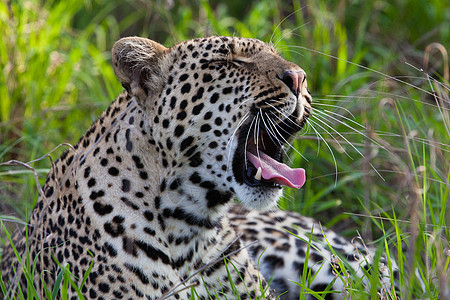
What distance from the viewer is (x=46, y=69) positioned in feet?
21.6

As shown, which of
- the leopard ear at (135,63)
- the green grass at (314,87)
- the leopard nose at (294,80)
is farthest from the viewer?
the green grass at (314,87)

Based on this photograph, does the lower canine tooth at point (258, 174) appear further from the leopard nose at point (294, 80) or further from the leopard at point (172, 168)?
the leopard nose at point (294, 80)

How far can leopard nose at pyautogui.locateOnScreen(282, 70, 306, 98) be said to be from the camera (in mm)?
3611

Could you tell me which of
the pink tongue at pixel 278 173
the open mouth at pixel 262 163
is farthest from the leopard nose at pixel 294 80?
the pink tongue at pixel 278 173

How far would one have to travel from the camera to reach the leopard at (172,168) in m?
3.62

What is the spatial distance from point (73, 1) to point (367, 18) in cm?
316

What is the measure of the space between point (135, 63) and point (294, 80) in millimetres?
852

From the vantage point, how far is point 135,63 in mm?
3791

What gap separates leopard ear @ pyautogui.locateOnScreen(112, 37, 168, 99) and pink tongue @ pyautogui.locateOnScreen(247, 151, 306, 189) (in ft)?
2.19

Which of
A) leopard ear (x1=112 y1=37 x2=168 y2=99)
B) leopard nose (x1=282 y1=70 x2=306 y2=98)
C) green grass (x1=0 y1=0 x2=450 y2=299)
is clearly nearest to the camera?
leopard nose (x1=282 y1=70 x2=306 y2=98)

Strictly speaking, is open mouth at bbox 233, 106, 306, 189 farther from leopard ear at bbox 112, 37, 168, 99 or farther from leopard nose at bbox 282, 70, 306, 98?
leopard ear at bbox 112, 37, 168, 99

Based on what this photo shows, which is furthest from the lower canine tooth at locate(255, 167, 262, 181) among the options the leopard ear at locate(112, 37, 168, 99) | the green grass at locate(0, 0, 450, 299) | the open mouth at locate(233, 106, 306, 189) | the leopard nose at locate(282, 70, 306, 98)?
the green grass at locate(0, 0, 450, 299)

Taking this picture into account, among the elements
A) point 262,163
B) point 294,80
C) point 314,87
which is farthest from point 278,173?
point 314,87

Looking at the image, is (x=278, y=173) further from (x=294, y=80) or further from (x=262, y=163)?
(x=294, y=80)
